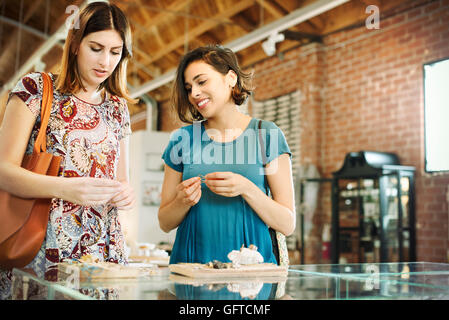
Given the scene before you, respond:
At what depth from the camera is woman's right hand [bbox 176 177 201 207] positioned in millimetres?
1640

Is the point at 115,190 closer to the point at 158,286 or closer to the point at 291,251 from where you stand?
the point at 158,286

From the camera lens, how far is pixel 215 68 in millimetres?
1877

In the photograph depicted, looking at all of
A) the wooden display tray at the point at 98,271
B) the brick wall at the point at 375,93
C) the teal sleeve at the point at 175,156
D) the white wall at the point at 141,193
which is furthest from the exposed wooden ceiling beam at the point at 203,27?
the wooden display tray at the point at 98,271

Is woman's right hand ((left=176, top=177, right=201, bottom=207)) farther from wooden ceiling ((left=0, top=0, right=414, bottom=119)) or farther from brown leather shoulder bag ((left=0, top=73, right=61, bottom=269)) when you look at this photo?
wooden ceiling ((left=0, top=0, right=414, bottom=119))

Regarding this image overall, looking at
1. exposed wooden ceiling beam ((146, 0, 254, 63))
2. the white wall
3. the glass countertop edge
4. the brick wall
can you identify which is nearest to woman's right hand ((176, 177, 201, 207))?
the glass countertop edge

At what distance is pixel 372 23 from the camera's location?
607cm

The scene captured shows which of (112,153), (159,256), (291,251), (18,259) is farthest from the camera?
(291,251)

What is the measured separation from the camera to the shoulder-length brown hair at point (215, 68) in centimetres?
190

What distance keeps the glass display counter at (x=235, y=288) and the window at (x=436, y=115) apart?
4.36 meters

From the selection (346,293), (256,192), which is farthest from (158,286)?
(256,192)

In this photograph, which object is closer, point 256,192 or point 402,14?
point 256,192

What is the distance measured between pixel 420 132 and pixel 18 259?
17.3 ft

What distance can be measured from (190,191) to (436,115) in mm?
4543

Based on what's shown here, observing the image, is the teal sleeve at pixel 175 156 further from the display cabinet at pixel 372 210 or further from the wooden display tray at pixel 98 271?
the display cabinet at pixel 372 210
